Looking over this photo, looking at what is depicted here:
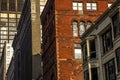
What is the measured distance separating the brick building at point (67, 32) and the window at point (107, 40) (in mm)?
19567

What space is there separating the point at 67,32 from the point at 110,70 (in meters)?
25.3

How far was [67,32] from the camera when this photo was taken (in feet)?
250

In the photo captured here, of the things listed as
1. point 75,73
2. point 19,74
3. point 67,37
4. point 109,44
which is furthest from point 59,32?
point 19,74

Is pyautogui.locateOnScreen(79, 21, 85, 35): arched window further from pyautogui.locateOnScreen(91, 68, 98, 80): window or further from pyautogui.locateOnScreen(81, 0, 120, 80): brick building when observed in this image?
pyautogui.locateOnScreen(91, 68, 98, 80): window

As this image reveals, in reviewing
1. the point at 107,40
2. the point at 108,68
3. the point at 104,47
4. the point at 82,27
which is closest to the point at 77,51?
the point at 82,27

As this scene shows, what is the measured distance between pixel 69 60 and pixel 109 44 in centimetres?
2189

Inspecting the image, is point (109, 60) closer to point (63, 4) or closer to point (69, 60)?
point (69, 60)

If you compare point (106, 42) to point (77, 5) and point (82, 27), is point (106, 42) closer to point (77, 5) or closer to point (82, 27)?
point (82, 27)

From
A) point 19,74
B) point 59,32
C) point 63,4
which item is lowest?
point 19,74

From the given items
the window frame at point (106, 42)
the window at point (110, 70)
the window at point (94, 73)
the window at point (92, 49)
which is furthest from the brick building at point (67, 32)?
the window at point (110, 70)

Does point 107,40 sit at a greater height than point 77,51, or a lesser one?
greater

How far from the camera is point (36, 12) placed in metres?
117

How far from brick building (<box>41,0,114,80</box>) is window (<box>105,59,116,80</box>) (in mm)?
20358

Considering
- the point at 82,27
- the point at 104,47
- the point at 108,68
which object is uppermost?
the point at 82,27
